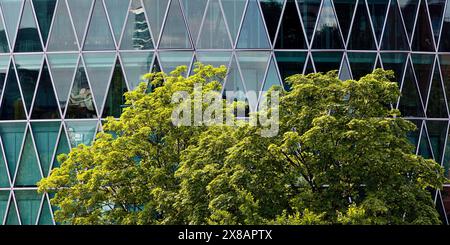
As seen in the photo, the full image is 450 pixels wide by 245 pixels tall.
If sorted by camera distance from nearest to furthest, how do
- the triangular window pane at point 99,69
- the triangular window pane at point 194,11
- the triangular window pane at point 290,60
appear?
the triangular window pane at point 290,60 < the triangular window pane at point 194,11 < the triangular window pane at point 99,69

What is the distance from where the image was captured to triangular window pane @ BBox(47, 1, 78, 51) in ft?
143

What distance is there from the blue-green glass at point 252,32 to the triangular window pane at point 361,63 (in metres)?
4.11

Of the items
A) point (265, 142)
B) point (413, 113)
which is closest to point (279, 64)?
point (413, 113)

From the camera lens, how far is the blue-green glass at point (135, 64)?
43094 millimetres

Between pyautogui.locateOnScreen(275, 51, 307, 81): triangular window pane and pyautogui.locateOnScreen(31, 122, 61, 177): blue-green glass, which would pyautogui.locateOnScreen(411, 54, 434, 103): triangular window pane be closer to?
pyautogui.locateOnScreen(275, 51, 307, 81): triangular window pane

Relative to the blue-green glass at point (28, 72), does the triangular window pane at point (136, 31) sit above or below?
above

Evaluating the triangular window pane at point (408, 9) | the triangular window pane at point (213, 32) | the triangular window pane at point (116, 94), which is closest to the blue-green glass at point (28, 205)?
the triangular window pane at point (116, 94)

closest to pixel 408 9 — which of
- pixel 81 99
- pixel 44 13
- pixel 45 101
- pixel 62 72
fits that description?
pixel 81 99

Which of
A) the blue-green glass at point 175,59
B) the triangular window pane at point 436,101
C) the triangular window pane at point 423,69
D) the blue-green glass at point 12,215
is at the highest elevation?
the blue-green glass at point 175,59

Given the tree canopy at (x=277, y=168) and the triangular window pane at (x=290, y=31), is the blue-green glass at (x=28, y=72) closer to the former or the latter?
the tree canopy at (x=277, y=168)

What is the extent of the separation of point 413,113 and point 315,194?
16019mm

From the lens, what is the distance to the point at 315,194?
96.0ft

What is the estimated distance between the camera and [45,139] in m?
43.3
